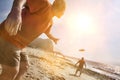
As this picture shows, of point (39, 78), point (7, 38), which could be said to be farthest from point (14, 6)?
point (39, 78)

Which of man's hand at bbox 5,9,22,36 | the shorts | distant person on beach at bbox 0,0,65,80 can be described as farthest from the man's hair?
man's hand at bbox 5,9,22,36

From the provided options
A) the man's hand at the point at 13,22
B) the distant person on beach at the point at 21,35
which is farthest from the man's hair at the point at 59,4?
the man's hand at the point at 13,22

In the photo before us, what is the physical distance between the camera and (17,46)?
3.07 metres

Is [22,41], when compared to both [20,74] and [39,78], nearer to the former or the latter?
[20,74]

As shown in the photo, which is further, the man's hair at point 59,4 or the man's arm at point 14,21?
the man's hair at point 59,4

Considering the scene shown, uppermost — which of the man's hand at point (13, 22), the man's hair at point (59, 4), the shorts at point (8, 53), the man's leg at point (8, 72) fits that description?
the man's hair at point (59, 4)

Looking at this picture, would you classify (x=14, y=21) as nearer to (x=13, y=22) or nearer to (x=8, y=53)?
(x=13, y=22)

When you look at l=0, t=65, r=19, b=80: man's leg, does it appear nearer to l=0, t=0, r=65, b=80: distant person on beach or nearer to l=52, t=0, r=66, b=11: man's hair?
l=0, t=0, r=65, b=80: distant person on beach

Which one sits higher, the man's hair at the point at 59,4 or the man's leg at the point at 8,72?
the man's hair at the point at 59,4

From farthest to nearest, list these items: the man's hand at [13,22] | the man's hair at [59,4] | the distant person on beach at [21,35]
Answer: the man's hair at [59,4], the distant person on beach at [21,35], the man's hand at [13,22]

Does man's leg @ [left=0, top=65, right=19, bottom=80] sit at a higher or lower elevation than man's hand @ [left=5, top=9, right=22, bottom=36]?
lower

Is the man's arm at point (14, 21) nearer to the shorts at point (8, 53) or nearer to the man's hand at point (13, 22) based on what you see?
the man's hand at point (13, 22)

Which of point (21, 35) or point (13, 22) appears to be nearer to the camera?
point (13, 22)

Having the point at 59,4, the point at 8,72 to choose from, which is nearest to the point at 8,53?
the point at 8,72
